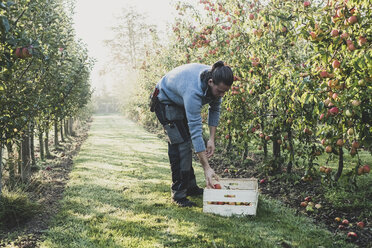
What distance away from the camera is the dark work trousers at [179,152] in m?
4.05

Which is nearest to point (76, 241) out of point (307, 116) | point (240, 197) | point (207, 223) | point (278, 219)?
point (207, 223)

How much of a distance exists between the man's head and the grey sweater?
0.11 meters

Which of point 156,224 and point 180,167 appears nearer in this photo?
point 156,224

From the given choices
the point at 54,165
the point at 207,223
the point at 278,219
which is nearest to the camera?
the point at 207,223

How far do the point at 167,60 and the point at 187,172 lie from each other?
26.2ft

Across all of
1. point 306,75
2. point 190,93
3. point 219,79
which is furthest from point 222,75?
point 306,75

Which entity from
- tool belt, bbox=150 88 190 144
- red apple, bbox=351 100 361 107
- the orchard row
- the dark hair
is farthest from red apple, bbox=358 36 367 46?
the orchard row

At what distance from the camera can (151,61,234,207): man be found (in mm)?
3467

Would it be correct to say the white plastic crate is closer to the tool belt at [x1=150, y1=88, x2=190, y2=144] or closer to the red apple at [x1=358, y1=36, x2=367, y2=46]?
the tool belt at [x1=150, y1=88, x2=190, y2=144]

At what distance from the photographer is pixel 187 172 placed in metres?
4.13

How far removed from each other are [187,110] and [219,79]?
51cm

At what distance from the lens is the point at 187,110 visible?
349 centimetres

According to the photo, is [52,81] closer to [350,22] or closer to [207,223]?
[207,223]

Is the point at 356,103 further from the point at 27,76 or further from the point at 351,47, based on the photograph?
the point at 27,76
